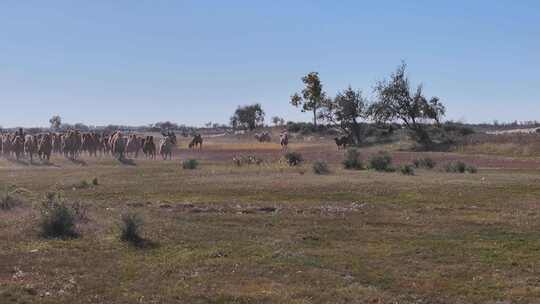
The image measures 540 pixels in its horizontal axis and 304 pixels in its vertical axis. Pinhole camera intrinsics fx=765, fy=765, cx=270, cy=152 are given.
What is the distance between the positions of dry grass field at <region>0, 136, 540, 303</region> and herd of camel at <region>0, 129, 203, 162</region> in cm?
3207

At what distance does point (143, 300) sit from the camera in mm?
12961

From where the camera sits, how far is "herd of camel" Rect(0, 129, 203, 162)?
64.4 meters

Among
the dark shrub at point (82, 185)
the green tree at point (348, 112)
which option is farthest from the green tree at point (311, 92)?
the dark shrub at point (82, 185)

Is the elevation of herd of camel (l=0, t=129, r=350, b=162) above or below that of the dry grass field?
above

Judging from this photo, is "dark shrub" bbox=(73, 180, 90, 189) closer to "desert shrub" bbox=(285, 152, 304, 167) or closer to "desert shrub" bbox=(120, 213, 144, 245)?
"desert shrub" bbox=(120, 213, 144, 245)

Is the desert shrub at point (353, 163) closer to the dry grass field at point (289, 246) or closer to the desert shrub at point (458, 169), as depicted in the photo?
the desert shrub at point (458, 169)

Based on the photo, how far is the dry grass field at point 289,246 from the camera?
13781 mm

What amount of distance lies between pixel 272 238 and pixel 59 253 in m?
5.52

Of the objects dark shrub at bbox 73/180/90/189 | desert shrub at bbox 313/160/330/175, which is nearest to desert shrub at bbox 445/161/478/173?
desert shrub at bbox 313/160/330/175

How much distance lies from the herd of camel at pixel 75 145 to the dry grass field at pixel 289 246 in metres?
32.1

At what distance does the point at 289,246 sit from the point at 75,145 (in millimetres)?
53783

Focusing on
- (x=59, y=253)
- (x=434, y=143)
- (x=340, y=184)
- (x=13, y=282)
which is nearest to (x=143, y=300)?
(x=13, y=282)

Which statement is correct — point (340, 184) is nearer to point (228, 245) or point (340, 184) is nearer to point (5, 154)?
point (228, 245)

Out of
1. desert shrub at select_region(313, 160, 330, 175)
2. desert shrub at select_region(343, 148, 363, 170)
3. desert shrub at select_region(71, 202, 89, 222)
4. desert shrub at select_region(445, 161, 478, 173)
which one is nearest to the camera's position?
desert shrub at select_region(71, 202, 89, 222)
